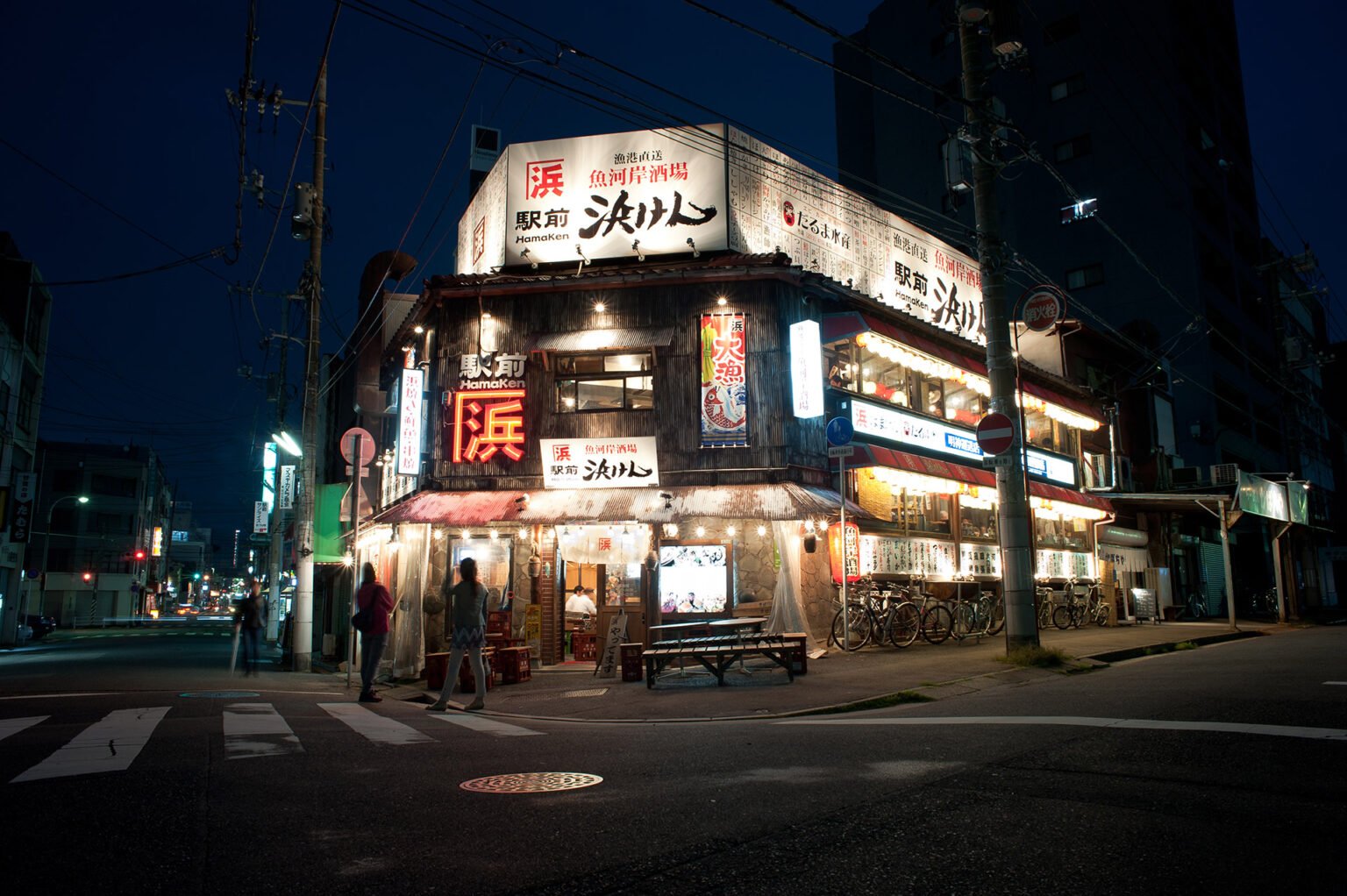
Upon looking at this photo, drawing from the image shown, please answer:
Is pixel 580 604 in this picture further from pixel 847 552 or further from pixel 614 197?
pixel 614 197

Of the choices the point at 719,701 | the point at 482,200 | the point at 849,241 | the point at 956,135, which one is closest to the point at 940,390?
the point at 849,241

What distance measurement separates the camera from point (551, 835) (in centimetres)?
418

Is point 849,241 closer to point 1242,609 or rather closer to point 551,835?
point 551,835

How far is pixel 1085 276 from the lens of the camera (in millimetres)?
43438

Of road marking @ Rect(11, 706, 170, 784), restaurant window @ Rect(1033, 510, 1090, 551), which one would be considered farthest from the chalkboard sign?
road marking @ Rect(11, 706, 170, 784)

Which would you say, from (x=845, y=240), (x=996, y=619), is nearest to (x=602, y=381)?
(x=845, y=240)

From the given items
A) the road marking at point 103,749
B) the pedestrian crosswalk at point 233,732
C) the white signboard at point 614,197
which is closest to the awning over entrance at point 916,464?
the white signboard at point 614,197

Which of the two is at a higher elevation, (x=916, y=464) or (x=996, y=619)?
(x=916, y=464)

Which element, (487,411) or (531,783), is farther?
(487,411)

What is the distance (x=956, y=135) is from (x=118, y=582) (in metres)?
71.5

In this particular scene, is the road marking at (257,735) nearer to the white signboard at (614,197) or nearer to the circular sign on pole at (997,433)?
the circular sign on pole at (997,433)

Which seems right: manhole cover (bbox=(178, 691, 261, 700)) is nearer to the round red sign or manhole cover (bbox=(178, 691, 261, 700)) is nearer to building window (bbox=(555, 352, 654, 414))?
building window (bbox=(555, 352, 654, 414))

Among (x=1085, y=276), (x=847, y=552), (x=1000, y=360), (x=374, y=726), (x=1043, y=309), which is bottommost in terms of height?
(x=374, y=726)

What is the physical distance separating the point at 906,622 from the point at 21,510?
107 feet
